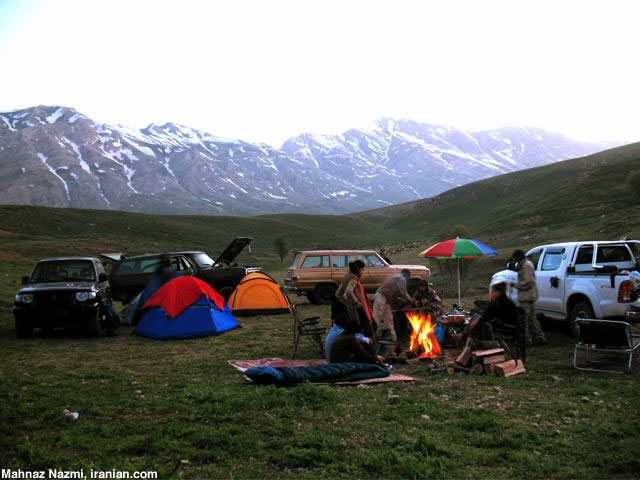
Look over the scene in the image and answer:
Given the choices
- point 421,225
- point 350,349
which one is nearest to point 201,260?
point 350,349

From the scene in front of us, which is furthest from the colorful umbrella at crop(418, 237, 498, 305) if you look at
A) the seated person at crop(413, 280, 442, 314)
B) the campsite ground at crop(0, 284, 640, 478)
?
the campsite ground at crop(0, 284, 640, 478)

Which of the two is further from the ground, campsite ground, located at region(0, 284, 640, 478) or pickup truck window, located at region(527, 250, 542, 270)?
pickup truck window, located at region(527, 250, 542, 270)

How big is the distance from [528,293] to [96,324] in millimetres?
10221

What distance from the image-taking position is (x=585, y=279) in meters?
11.3

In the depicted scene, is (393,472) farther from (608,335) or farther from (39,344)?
(39,344)

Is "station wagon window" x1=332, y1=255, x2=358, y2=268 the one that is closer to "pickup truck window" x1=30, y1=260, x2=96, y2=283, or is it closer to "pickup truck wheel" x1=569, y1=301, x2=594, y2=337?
"pickup truck window" x1=30, y1=260, x2=96, y2=283

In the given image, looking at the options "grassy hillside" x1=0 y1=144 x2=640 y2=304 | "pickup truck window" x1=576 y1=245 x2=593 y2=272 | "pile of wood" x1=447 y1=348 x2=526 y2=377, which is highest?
"grassy hillside" x1=0 y1=144 x2=640 y2=304

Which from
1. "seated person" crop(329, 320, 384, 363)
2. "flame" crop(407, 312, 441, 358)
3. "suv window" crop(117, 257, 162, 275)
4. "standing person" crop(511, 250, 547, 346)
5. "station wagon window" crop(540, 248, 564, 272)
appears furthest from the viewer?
"suv window" crop(117, 257, 162, 275)

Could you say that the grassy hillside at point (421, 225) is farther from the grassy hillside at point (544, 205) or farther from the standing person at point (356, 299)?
the standing person at point (356, 299)

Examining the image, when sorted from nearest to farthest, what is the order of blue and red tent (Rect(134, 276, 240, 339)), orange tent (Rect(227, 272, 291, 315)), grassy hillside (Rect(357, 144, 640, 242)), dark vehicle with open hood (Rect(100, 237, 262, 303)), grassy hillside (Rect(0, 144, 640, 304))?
blue and red tent (Rect(134, 276, 240, 339))
orange tent (Rect(227, 272, 291, 315))
dark vehicle with open hood (Rect(100, 237, 262, 303))
grassy hillside (Rect(0, 144, 640, 304))
grassy hillside (Rect(357, 144, 640, 242))

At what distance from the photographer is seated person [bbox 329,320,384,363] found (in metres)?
9.12

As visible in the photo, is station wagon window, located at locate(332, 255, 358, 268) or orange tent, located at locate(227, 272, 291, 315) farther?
station wagon window, located at locate(332, 255, 358, 268)

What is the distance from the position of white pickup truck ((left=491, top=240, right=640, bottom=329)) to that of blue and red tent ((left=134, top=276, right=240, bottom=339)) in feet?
22.9

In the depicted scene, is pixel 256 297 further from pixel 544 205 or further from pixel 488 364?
pixel 544 205
